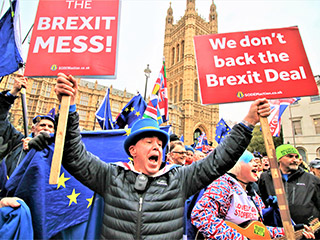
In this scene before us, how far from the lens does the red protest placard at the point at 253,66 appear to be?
2057 millimetres

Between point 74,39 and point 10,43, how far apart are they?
1535mm

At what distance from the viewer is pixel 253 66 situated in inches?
85.2

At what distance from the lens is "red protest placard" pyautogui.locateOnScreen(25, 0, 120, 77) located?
1.86 meters

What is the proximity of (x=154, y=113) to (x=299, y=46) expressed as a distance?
3010 mm

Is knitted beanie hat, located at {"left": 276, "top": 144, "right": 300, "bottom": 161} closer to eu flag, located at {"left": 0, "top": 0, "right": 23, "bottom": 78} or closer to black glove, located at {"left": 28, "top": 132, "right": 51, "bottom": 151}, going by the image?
black glove, located at {"left": 28, "top": 132, "right": 51, "bottom": 151}

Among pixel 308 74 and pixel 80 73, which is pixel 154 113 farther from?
pixel 308 74

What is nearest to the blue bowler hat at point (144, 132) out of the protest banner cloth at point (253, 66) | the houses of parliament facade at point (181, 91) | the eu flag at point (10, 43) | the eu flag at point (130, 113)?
the protest banner cloth at point (253, 66)

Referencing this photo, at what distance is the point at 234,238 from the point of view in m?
1.71

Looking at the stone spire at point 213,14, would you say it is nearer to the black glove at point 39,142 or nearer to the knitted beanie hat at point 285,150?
the knitted beanie hat at point 285,150

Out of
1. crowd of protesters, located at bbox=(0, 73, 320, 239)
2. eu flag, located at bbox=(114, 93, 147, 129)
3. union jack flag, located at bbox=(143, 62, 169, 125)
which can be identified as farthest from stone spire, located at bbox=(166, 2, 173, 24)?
crowd of protesters, located at bbox=(0, 73, 320, 239)

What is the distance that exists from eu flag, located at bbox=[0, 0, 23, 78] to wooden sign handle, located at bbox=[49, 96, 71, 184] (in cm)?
178

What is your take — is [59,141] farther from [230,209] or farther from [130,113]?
[130,113]

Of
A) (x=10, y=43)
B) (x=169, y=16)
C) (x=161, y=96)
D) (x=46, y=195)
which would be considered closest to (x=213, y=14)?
(x=169, y=16)

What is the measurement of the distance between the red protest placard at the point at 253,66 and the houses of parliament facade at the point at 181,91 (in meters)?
38.4
